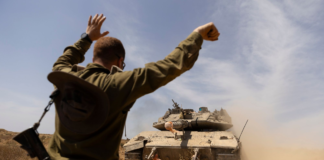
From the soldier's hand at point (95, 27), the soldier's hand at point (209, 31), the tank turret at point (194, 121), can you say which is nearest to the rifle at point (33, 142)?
the soldier's hand at point (95, 27)

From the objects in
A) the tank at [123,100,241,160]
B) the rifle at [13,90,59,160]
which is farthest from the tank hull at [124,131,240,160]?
the rifle at [13,90,59,160]

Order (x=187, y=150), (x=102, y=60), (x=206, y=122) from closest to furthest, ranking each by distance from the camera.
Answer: (x=102, y=60), (x=187, y=150), (x=206, y=122)

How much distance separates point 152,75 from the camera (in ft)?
4.92

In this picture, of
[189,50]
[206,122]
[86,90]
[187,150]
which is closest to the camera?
[86,90]

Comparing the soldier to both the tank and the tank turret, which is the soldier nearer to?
the tank

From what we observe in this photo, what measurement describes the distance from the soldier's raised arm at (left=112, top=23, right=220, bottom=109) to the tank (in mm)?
6553

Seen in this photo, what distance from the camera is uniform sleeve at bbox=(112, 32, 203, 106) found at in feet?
4.92

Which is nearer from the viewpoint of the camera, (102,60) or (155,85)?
(155,85)

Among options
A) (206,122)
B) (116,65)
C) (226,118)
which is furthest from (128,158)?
(116,65)

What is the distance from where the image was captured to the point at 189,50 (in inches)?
62.5

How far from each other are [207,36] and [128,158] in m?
7.83

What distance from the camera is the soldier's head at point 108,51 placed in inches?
67.9

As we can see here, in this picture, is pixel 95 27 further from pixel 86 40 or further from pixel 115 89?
pixel 115 89

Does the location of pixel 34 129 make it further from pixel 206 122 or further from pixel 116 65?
pixel 206 122
